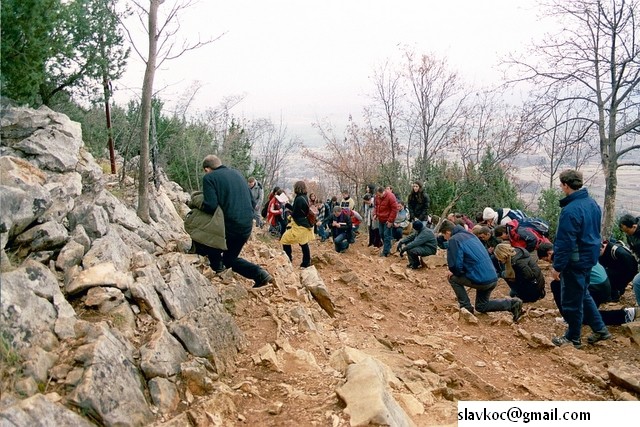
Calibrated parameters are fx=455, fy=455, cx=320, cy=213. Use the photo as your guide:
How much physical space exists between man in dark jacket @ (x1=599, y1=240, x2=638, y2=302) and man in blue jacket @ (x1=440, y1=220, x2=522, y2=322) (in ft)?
4.42

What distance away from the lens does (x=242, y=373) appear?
4.06 meters

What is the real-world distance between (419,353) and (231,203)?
2856mm

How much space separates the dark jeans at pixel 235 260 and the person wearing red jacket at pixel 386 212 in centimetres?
587

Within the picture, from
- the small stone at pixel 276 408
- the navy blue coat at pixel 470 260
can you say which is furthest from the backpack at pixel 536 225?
the small stone at pixel 276 408

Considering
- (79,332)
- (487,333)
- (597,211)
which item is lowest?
(487,333)

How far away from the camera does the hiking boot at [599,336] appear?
5590mm

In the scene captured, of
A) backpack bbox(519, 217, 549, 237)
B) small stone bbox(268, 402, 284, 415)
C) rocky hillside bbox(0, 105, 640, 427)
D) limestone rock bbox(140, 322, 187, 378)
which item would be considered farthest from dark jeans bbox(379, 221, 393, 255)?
small stone bbox(268, 402, 284, 415)

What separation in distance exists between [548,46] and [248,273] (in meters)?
9.11

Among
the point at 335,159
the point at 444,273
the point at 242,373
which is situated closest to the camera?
the point at 242,373

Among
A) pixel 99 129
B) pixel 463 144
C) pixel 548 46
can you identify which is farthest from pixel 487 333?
pixel 463 144

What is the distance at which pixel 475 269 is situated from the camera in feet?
21.8

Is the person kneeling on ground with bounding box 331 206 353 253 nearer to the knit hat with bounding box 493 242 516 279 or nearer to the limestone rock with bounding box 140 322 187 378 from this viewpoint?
the knit hat with bounding box 493 242 516 279

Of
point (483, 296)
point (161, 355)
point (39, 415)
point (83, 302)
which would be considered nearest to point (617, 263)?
point (483, 296)

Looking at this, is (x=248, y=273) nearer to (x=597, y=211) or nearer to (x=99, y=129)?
(x=597, y=211)
